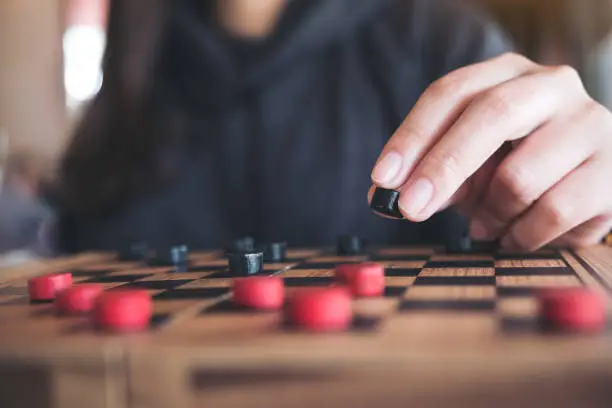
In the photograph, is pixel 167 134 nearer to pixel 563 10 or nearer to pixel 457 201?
pixel 457 201

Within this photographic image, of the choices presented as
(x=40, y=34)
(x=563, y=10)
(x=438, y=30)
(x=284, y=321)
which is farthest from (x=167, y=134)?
(x=40, y=34)

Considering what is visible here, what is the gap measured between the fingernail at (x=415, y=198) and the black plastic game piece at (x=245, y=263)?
0.69 feet

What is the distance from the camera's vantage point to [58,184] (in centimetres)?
215

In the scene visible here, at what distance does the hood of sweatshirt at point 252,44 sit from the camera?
2.02m

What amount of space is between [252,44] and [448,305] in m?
1.64

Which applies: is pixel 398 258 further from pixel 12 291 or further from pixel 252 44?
pixel 252 44

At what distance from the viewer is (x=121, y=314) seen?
55 cm

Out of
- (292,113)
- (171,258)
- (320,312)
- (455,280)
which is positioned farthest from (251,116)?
(320,312)

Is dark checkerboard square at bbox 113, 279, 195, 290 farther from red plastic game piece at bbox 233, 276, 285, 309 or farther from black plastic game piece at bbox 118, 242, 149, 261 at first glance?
black plastic game piece at bbox 118, 242, 149, 261

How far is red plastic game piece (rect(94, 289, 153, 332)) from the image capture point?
0.55 metres

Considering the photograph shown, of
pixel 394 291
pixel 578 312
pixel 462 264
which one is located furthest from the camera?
pixel 462 264

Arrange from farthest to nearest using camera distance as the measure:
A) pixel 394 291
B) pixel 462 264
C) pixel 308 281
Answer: pixel 462 264, pixel 308 281, pixel 394 291

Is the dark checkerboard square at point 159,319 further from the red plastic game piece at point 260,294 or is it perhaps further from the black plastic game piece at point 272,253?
the black plastic game piece at point 272,253

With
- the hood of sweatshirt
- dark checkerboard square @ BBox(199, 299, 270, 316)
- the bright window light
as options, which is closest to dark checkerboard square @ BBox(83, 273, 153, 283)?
dark checkerboard square @ BBox(199, 299, 270, 316)
